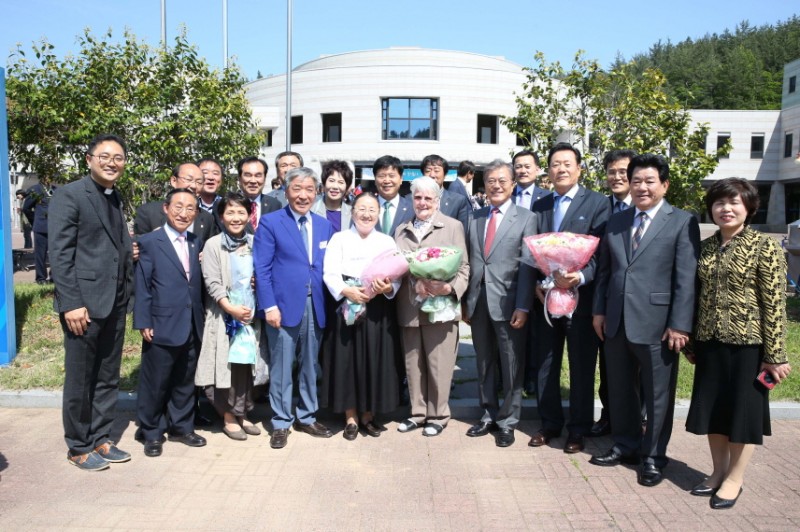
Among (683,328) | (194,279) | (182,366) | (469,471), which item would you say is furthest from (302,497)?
(683,328)

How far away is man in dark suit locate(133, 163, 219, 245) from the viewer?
18.3 ft

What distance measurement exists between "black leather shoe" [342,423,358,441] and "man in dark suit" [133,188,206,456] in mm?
1164

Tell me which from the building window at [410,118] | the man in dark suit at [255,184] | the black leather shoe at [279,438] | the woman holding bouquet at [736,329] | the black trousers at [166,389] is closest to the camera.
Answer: the woman holding bouquet at [736,329]

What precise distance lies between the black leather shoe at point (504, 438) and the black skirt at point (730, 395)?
142 cm

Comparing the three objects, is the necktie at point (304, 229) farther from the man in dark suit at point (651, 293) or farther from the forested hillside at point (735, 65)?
the forested hillside at point (735, 65)

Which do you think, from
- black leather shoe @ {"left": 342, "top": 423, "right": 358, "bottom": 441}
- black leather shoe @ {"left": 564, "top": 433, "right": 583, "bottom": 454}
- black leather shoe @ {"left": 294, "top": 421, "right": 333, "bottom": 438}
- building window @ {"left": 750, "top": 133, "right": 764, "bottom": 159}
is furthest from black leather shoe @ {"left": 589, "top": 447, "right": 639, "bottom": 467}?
building window @ {"left": 750, "top": 133, "right": 764, "bottom": 159}

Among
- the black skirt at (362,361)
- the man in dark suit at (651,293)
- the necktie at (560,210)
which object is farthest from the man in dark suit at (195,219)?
the man in dark suit at (651,293)

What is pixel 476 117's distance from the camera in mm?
35719

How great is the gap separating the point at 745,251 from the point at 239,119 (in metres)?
7.63

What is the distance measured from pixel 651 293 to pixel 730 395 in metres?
0.82

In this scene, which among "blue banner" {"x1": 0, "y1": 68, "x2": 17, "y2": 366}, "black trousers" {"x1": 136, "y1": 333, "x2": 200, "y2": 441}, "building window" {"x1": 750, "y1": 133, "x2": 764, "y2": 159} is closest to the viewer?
Answer: "black trousers" {"x1": 136, "y1": 333, "x2": 200, "y2": 441}

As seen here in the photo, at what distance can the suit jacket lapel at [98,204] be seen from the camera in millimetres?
4410

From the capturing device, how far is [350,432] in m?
5.14

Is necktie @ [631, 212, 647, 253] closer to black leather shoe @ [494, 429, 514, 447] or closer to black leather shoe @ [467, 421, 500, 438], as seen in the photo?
black leather shoe @ [494, 429, 514, 447]
